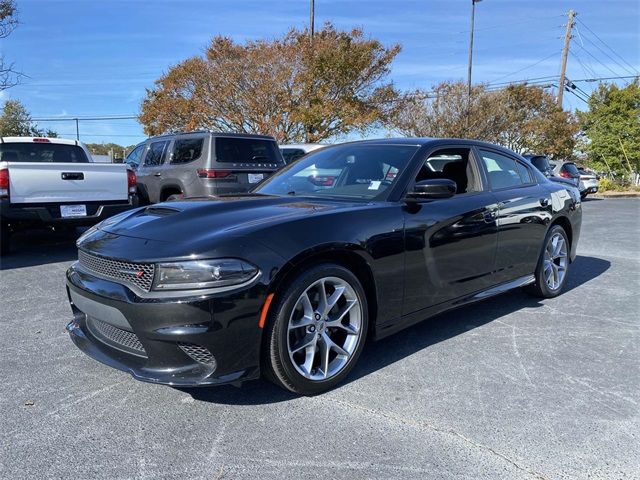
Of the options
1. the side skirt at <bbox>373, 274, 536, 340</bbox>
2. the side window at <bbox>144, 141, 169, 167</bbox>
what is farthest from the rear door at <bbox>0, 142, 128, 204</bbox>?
the side skirt at <bbox>373, 274, 536, 340</bbox>

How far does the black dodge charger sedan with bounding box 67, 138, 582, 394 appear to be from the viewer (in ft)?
8.75

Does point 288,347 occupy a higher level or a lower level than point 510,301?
higher

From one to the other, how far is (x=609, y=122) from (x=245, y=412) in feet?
108

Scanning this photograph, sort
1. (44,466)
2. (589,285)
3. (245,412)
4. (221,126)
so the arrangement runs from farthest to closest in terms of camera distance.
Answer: (221,126), (589,285), (245,412), (44,466)

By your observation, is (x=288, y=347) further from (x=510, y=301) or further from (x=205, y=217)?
(x=510, y=301)

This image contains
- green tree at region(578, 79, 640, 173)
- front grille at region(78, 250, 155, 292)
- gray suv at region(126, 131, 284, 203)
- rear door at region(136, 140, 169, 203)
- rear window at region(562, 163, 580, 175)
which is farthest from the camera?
green tree at region(578, 79, 640, 173)

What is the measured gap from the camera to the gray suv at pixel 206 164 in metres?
8.44

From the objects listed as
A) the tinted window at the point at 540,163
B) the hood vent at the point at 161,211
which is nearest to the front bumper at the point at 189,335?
the hood vent at the point at 161,211

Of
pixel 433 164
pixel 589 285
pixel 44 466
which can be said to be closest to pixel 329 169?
pixel 433 164

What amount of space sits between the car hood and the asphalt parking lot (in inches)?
38.6

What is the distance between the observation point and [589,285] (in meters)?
5.92

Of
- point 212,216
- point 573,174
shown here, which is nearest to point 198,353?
point 212,216

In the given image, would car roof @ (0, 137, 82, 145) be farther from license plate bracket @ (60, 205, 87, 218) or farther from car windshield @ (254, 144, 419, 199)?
car windshield @ (254, 144, 419, 199)

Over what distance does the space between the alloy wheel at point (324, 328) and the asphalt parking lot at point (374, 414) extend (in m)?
0.18
